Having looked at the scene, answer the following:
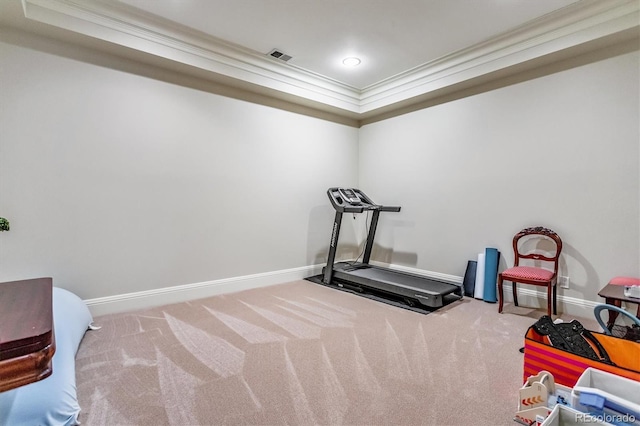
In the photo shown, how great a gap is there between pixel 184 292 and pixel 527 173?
398cm

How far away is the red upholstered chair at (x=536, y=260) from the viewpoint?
2.85 meters

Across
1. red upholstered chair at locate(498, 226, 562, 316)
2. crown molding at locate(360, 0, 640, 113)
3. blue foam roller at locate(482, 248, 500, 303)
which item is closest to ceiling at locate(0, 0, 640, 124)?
crown molding at locate(360, 0, 640, 113)

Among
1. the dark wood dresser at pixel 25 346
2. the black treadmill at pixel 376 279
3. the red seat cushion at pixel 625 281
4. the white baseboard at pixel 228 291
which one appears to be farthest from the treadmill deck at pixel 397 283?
the dark wood dresser at pixel 25 346

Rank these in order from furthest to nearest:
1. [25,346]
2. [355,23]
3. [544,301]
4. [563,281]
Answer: [544,301], [563,281], [355,23], [25,346]

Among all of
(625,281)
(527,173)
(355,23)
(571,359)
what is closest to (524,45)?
(527,173)

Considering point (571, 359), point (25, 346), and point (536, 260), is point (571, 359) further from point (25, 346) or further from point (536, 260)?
point (25, 346)

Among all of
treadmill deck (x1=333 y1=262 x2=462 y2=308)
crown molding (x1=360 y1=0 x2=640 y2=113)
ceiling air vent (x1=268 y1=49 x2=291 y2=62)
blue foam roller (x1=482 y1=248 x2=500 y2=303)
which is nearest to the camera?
crown molding (x1=360 y1=0 x2=640 y2=113)

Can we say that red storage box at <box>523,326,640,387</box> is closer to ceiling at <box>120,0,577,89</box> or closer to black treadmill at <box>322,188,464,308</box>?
black treadmill at <box>322,188,464,308</box>

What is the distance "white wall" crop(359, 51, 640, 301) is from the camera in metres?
2.85

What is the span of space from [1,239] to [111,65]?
1841 mm

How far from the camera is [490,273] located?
3512 millimetres

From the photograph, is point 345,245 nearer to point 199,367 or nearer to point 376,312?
point 376,312

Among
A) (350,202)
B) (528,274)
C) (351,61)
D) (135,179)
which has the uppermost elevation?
(351,61)

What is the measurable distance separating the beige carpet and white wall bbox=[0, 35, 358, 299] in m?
0.66
